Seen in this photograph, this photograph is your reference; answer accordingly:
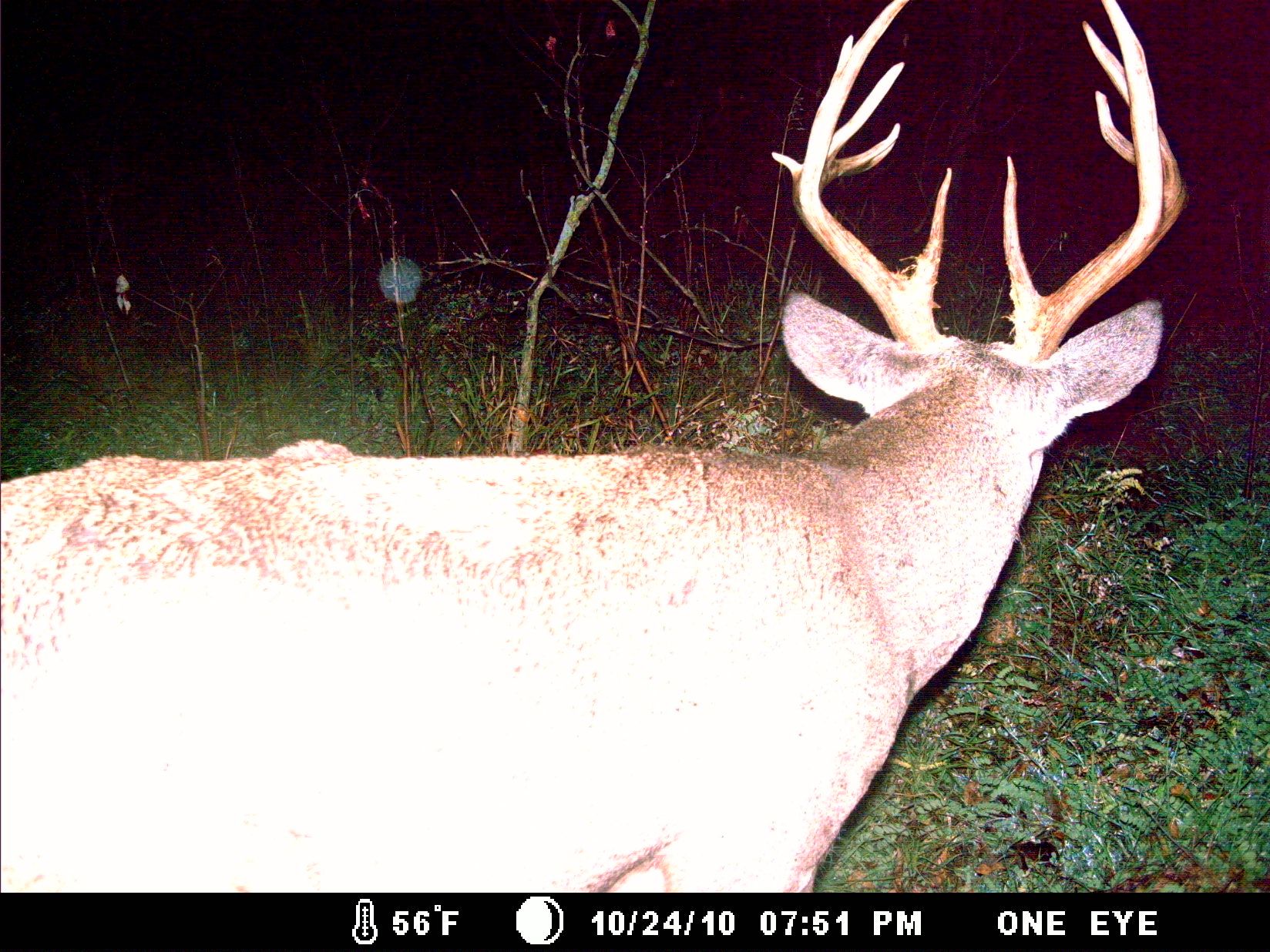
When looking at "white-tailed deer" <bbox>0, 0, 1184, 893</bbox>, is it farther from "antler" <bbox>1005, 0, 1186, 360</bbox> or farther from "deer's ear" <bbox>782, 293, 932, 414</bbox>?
"antler" <bbox>1005, 0, 1186, 360</bbox>

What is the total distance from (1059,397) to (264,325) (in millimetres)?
6832

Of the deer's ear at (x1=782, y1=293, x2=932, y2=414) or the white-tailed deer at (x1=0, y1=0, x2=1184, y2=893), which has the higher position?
the deer's ear at (x1=782, y1=293, x2=932, y2=414)

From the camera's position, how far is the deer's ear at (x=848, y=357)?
9.73 ft

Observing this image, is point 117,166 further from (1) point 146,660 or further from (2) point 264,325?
(1) point 146,660

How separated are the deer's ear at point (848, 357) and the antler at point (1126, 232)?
36 cm

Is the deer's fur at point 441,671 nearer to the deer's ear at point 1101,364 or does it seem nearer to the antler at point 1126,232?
the deer's ear at point 1101,364

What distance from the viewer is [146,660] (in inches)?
66.1

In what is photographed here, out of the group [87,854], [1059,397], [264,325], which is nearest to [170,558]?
[87,854]

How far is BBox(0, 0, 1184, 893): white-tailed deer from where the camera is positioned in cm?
170

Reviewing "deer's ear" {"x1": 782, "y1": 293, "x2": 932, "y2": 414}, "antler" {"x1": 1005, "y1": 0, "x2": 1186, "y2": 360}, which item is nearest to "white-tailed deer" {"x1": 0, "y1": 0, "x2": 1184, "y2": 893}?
"deer's ear" {"x1": 782, "y1": 293, "x2": 932, "y2": 414}
